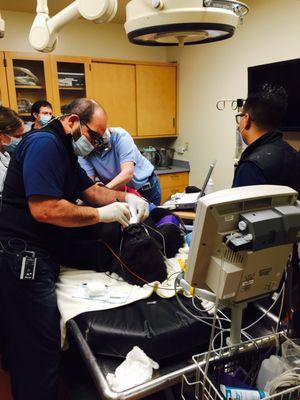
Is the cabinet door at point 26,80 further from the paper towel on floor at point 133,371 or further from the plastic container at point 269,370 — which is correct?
the plastic container at point 269,370

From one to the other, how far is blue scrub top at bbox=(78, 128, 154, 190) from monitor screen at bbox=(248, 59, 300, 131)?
3.41 ft

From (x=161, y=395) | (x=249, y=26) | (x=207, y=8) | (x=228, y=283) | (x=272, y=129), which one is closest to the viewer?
(x=228, y=283)

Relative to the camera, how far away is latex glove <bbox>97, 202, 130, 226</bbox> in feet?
4.90

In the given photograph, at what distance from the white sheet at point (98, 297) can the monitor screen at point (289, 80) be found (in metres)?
1.75

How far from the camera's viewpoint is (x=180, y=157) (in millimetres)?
4324

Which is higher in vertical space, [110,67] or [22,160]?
[110,67]

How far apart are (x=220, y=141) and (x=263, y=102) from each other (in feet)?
6.77

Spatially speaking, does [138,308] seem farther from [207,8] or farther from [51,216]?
[207,8]

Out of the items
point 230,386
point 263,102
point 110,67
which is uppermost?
point 110,67

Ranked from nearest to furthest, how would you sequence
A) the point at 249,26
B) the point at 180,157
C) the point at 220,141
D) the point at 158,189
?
the point at 158,189, the point at 249,26, the point at 220,141, the point at 180,157

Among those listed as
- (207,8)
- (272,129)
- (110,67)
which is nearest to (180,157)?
(110,67)

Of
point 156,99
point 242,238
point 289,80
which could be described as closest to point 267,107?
point 242,238

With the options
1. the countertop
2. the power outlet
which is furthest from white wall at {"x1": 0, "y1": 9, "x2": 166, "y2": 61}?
the countertop

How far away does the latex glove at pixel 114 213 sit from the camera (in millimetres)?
1494
